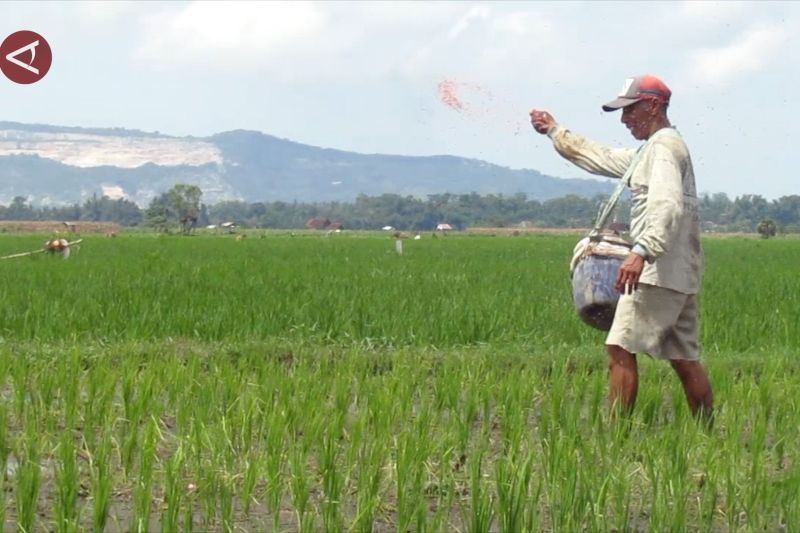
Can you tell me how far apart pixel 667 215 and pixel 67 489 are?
230cm

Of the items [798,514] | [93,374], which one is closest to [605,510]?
[798,514]

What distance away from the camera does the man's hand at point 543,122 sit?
4848 millimetres

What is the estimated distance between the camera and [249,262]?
57.0 feet

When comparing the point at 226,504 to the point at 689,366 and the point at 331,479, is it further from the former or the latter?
the point at 689,366

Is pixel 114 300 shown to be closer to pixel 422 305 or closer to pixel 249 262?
pixel 422 305

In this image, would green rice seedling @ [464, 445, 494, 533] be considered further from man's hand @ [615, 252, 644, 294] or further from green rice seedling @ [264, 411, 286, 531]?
man's hand @ [615, 252, 644, 294]

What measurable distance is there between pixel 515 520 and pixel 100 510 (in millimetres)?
1043

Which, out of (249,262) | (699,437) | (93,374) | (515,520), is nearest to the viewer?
(515,520)

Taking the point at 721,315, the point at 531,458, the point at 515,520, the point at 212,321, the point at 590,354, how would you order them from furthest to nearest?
the point at 721,315 < the point at 212,321 < the point at 590,354 < the point at 531,458 < the point at 515,520

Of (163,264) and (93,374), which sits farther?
(163,264)

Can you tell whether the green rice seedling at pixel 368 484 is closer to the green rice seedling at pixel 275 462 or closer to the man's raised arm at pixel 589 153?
the green rice seedling at pixel 275 462

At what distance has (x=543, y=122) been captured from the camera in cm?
486

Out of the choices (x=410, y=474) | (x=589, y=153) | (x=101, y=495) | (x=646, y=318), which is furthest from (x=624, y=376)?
(x=101, y=495)

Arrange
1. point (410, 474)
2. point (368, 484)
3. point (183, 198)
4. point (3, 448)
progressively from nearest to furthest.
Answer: point (368, 484) < point (410, 474) < point (3, 448) < point (183, 198)
